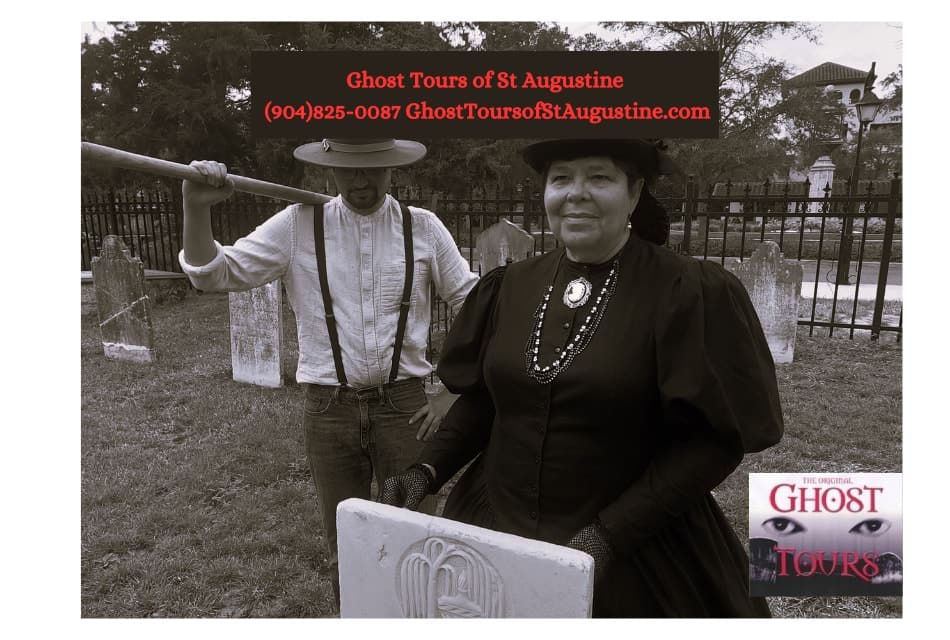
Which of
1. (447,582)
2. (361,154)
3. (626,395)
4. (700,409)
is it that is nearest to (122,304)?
(361,154)

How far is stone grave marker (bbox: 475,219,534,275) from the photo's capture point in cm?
533

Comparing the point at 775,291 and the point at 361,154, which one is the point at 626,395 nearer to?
the point at 361,154

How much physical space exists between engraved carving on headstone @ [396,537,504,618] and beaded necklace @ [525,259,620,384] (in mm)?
411

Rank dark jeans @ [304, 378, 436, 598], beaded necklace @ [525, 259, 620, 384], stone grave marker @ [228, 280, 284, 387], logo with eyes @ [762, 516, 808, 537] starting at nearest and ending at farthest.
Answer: beaded necklace @ [525, 259, 620, 384] < logo with eyes @ [762, 516, 808, 537] < dark jeans @ [304, 378, 436, 598] < stone grave marker @ [228, 280, 284, 387]

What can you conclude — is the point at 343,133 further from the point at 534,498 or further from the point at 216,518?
the point at 216,518

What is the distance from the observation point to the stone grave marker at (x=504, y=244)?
5328 mm

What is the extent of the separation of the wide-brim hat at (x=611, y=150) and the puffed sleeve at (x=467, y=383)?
376 mm

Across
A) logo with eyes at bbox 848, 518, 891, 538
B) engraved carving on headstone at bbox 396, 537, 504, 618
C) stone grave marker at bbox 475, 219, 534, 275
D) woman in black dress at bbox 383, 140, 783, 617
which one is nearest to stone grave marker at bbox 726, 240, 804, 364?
stone grave marker at bbox 475, 219, 534, 275

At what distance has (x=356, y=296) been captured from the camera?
7.06 ft

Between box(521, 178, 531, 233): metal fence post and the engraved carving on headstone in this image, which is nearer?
the engraved carving on headstone

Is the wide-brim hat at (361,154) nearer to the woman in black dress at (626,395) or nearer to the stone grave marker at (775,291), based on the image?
the woman in black dress at (626,395)

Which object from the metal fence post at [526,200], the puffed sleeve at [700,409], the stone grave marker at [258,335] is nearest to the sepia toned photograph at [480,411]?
the puffed sleeve at [700,409]

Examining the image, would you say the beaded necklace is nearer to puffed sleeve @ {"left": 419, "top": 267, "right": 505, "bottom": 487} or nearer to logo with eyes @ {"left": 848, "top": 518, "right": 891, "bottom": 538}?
puffed sleeve @ {"left": 419, "top": 267, "right": 505, "bottom": 487}

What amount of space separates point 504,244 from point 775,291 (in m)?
2.20
